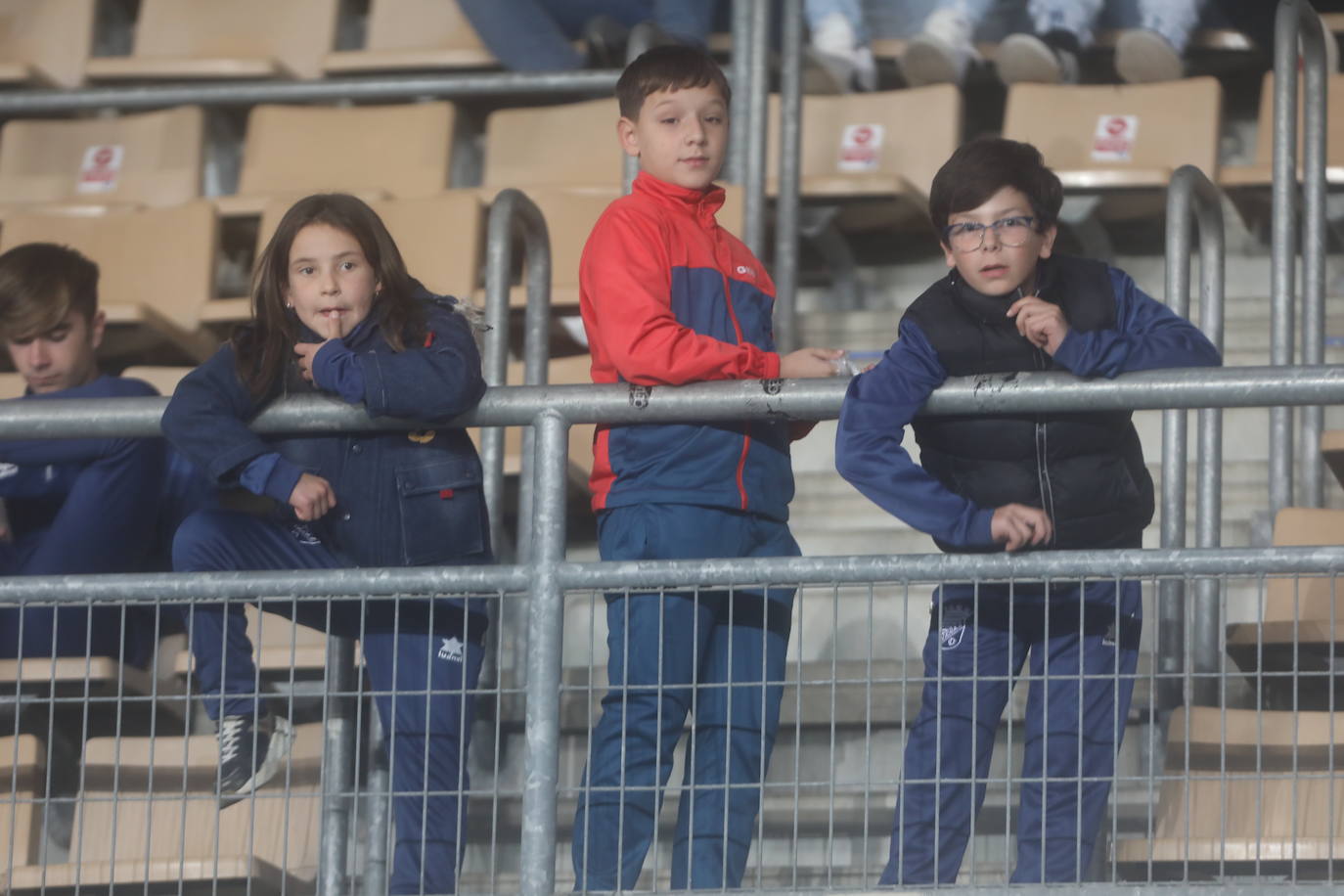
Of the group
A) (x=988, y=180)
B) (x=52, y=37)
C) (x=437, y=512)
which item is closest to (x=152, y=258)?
(x=52, y=37)

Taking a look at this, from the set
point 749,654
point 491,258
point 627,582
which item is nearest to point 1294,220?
point 491,258

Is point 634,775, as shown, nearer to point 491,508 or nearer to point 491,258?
point 491,508

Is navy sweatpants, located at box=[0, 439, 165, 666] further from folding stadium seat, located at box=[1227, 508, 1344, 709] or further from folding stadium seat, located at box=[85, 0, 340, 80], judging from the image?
folding stadium seat, located at box=[85, 0, 340, 80]

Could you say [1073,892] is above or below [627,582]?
below

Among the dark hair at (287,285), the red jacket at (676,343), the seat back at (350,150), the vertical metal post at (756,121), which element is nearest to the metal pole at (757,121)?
the vertical metal post at (756,121)

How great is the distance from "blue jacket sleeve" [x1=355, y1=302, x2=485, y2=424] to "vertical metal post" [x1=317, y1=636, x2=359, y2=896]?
341 mm

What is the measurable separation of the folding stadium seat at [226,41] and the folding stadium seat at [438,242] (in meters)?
1.23

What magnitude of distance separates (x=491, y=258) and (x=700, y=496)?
3.63 feet

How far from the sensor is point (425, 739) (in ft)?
9.74

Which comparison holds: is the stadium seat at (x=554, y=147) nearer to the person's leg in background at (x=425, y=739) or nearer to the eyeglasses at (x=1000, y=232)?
the eyeglasses at (x=1000, y=232)

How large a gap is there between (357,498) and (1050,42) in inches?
128

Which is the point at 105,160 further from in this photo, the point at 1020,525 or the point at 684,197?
the point at 1020,525

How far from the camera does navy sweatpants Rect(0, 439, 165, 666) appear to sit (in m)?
3.76

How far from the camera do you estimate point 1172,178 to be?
4.19 meters
